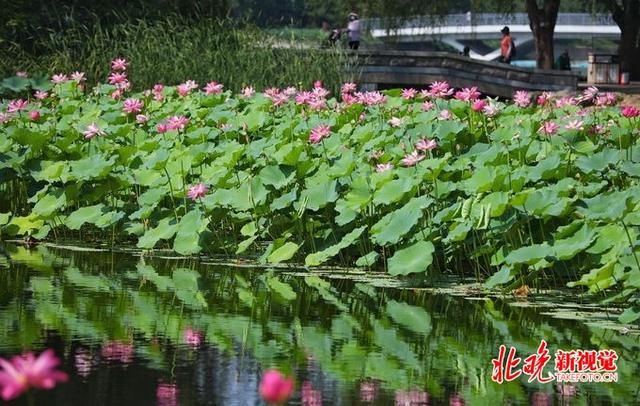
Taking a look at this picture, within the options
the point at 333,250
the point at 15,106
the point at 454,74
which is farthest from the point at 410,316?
the point at 454,74

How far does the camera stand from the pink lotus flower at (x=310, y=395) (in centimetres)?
465

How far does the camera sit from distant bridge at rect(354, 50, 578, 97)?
24.5m

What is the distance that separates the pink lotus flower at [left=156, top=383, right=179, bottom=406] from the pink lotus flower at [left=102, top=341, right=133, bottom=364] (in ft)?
1.44

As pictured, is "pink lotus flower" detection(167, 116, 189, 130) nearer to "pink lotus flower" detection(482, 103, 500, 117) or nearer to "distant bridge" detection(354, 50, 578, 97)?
"pink lotus flower" detection(482, 103, 500, 117)

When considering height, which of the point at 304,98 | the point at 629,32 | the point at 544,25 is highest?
the point at 304,98

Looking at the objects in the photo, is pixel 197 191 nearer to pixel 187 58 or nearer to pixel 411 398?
pixel 411 398

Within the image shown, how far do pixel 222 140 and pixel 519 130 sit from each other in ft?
7.04

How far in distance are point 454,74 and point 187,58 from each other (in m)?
10.2

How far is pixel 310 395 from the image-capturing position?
4.78 m

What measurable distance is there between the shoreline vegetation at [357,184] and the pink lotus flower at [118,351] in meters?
1.75

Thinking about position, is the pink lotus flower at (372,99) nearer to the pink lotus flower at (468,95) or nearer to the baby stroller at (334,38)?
the pink lotus flower at (468,95)

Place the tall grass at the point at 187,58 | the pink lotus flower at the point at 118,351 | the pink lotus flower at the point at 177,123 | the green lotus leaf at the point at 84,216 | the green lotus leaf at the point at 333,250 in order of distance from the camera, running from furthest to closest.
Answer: the tall grass at the point at 187,58 → the pink lotus flower at the point at 177,123 → the green lotus leaf at the point at 84,216 → the green lotus leaf at the point at 333,250 → the pink lotus flower at the point at 118,351

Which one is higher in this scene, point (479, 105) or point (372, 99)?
point (479, 105)

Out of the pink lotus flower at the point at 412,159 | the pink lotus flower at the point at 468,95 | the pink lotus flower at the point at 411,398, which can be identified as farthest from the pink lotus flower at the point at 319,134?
the pink lotus flower at the point at 411,398
